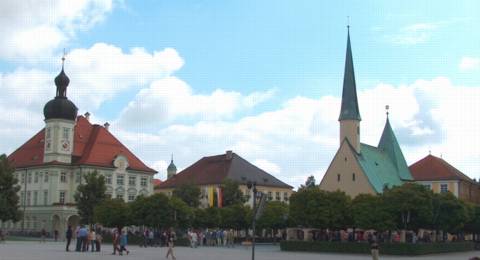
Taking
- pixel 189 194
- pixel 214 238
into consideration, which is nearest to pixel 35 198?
pixel 189 194

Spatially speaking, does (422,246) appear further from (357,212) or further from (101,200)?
(101,200)

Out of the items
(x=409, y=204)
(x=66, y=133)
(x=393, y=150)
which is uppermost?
(x=66, y=133)

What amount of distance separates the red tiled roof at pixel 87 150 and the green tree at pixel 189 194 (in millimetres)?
9532

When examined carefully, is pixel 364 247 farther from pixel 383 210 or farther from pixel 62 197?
pixel 62 197

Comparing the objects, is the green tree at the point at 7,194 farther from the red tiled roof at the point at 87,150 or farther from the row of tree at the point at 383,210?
the row of tree at the point at 383,210

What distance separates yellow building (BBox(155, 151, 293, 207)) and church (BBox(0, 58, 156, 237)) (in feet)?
44.8

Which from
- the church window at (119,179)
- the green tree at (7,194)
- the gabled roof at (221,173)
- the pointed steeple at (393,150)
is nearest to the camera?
the green tree at (7,194)

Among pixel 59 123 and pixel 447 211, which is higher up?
pixel 59 123

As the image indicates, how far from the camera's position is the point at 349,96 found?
90.5 metres

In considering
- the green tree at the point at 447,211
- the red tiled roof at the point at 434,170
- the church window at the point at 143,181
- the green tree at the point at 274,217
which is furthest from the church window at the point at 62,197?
the red tiled roof at the point at 434,170

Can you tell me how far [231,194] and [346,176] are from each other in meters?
14.0

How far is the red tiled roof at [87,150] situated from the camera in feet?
311

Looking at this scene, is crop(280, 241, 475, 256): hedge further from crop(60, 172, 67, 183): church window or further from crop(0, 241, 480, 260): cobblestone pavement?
crop(60, 172, 67, 183): church window

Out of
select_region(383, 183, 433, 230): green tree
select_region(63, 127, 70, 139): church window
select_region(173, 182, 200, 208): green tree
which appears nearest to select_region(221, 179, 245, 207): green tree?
select_region(173, 182, 200, 208): green tree
